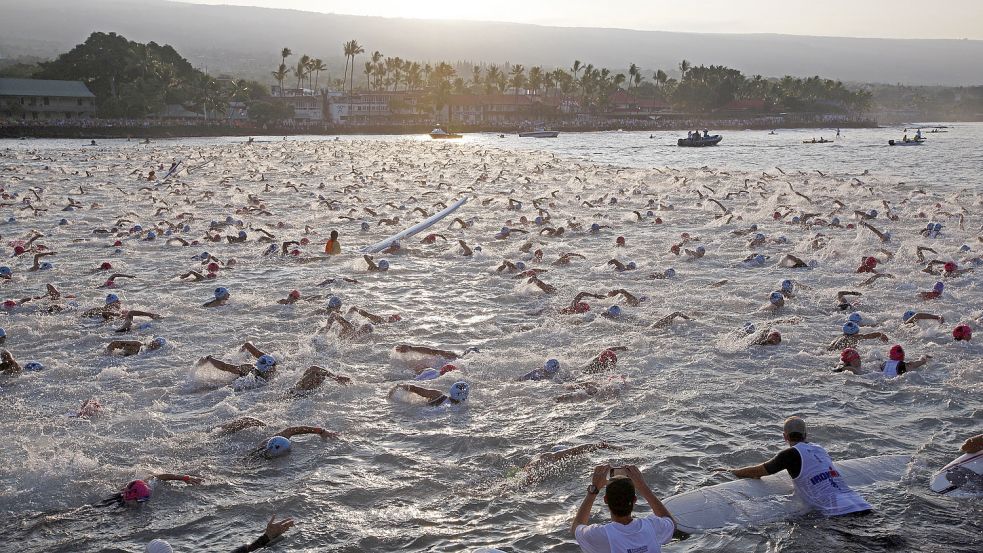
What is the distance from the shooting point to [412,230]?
74.6 feet

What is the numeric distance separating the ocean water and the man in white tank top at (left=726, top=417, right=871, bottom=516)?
193 millimetres

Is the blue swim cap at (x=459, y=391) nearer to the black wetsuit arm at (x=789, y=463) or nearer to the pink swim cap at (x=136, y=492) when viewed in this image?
the pink swim cap at (x=136, y=492)

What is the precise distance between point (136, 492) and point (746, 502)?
6.00 meters

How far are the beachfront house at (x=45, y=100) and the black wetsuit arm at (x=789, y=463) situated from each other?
121767 millimetres

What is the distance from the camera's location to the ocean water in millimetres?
6789

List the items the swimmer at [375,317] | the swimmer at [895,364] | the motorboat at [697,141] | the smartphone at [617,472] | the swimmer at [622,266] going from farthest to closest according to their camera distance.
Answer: the motorboat at [697,141]
the swimmer at [622,266]
the swimmer at [375,317]
the swimmer at [895,364]
the smartphone at [617,472]

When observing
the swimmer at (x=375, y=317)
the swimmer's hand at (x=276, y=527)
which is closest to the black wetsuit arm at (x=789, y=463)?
the swimmer's hand at (x=276, y=527)

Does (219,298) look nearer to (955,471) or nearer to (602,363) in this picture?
(602,363)

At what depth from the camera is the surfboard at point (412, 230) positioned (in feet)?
67.5

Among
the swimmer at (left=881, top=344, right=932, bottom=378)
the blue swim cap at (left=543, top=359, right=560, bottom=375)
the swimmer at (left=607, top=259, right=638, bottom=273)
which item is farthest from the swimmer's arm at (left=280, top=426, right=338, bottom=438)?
the swimmer at (left=607, top=259, right=638, bottom=273)

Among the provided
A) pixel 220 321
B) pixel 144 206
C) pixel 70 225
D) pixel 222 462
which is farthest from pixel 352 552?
pixel 144 206

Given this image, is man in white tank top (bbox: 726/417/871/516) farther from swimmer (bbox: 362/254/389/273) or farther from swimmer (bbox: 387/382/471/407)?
swimmer (bbox: 362/254/389/273)

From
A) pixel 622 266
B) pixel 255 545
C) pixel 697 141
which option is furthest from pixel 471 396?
pixel 697 141

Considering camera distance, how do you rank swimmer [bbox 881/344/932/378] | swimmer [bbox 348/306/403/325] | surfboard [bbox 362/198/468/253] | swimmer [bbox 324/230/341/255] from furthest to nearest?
surfboard [bbox 362/198/468/253], swimmer [bbox 324/230/341/255], swimmer [bbox 348/306/403/325], swimmer [bbox 881/344/932/378]
